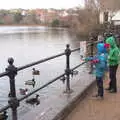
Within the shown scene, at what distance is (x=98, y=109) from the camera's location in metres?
6.16

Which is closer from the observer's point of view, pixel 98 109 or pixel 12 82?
pixel 12 82

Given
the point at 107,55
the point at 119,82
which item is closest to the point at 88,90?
the point at 107,55

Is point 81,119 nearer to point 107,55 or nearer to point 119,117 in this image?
point 119,117

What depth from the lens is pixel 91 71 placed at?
945 centimetres

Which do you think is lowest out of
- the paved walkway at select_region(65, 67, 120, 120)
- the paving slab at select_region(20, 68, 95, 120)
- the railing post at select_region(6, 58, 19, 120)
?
the paved walkway at select_region(65, 67, 120, 120)

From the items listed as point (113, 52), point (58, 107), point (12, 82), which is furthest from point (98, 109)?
point (12, 82)

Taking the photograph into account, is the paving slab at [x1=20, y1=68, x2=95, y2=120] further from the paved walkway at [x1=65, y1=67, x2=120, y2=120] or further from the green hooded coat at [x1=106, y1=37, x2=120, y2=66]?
the green hooded coat at [x1=106, y1=37, x2=120, y2=66]

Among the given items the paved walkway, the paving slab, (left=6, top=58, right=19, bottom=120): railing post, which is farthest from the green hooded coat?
(left=6, top=58, right=19, bottom=120): railing post

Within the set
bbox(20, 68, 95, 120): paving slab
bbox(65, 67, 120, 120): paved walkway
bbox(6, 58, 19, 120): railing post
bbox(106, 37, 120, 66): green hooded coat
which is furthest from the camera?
bbox(106, 37, 120, 66): green hooded coat

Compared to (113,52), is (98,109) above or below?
below

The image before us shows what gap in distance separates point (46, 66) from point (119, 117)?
20.8 m

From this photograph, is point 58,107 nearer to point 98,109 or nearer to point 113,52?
point 98,109

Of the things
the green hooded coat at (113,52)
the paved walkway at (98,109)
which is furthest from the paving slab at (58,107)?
the green hooded coat at (113,52)

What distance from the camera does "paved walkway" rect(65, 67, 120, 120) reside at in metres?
5.70
